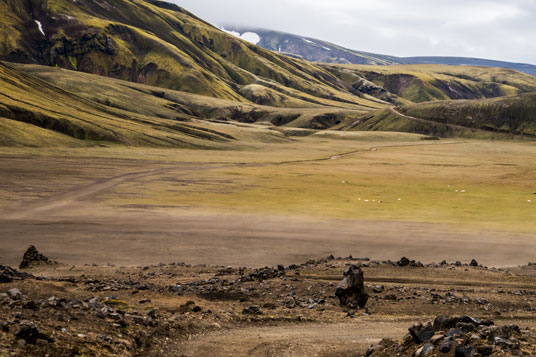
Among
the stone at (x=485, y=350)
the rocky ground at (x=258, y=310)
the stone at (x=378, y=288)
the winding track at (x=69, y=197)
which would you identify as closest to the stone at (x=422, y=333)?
the rocky ground at (x=258, y=310)

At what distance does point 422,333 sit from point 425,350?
80 centimetres

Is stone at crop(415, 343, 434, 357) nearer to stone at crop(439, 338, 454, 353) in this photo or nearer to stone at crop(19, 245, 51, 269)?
stone at crop(439, 338, 454, 353)

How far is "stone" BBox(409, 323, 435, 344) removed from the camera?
12414 millimetres

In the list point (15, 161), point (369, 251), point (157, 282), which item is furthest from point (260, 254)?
point (15, 161)

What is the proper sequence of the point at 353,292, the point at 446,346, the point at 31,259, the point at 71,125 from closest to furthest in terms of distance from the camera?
1. the point at 446,346
2. the point at 353,292
3. the point at 31,259
4. the point at 71,125

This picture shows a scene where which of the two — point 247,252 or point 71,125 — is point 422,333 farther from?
point 71,125

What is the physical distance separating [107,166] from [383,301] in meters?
86.5

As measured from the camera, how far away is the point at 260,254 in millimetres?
34562

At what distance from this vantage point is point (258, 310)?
18.5m

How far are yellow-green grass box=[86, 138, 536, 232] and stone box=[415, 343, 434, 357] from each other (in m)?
38.0

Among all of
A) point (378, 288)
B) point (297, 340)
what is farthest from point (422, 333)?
point (378, 288)

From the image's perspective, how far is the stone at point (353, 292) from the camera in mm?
20000

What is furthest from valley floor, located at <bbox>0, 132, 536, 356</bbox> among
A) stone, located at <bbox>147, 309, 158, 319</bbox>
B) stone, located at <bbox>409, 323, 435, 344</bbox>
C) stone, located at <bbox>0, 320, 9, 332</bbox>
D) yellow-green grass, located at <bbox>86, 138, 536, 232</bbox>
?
stone, located at <bbox>409, 323, 435, 344</bbox>

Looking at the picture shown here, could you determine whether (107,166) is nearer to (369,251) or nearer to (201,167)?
(201,167)
